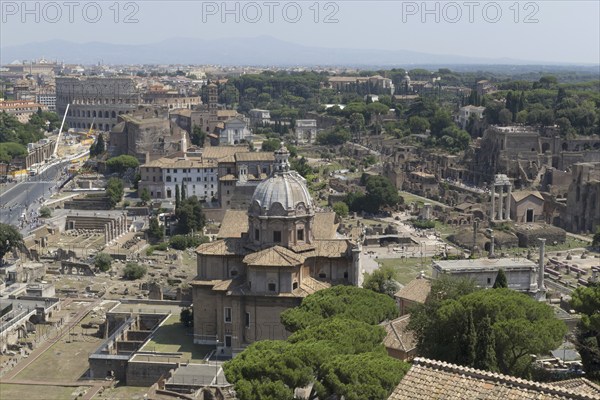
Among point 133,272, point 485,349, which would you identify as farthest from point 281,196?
point 133,272

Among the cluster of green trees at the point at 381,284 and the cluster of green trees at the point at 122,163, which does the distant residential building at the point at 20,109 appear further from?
the cluster of green trees at the point at 381,284

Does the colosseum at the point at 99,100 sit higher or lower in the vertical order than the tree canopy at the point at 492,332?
higher

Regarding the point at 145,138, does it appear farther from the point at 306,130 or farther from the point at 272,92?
the point at 272,92

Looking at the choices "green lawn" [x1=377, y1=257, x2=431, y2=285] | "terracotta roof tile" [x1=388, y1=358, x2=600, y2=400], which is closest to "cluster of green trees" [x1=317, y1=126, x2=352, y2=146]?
"green lawn" [x1=377, y1=257, x2=431, y2=285]

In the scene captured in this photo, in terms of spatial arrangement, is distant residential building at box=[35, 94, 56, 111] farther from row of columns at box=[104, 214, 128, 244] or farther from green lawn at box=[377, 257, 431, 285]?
green lawn at box=[377, 257, 431, 285]

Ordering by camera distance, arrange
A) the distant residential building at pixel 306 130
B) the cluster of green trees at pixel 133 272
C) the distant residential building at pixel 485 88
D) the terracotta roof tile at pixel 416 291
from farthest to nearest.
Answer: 1. the distant residential building at pixel 485 88
2. the distant residential building at pixel 306 130
3. the cluster of green trees at pixel 133 272
4. the terracotta roof tile at pixel 416 291

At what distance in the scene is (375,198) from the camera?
210 feet

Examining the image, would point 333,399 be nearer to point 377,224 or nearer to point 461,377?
point 461,377

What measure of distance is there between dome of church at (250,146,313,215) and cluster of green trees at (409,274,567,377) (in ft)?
32.6

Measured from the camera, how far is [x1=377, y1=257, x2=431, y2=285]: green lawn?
1842 inches

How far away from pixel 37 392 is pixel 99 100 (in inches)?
3710

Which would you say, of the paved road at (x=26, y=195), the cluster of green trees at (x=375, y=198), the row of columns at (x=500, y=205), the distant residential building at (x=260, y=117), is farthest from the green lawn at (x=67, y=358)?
the distant residential building at (x=260, y=117)

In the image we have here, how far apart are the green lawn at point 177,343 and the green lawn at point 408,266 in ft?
49.4

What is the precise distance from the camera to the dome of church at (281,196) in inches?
1302
